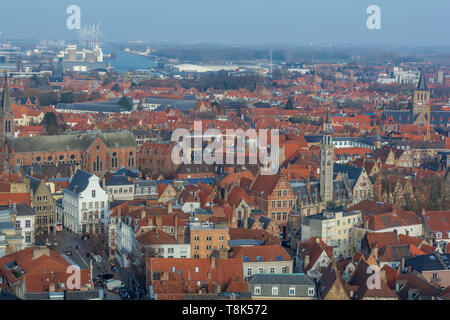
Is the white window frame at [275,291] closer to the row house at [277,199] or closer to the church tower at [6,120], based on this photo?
the row house at [277,199]

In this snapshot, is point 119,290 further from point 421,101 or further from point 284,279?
point 421,101

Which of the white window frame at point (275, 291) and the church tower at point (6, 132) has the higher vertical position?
the church tower at point (6, 132)

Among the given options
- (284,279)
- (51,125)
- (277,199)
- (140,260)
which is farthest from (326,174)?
(51,125)

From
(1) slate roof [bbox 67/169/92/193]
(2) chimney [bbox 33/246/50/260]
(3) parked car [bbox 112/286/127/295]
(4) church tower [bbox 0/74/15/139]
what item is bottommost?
(3) parked car [bbox 112/286/127/295]

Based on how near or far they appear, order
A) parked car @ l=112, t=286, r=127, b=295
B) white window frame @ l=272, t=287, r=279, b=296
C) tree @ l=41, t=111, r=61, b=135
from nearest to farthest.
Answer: white window frame @ l=272, t=287, r=279, b=296 → parked car @ l=112, t=286, r=127, b=295 → tree @ l=41, t=111, r=61, b=135

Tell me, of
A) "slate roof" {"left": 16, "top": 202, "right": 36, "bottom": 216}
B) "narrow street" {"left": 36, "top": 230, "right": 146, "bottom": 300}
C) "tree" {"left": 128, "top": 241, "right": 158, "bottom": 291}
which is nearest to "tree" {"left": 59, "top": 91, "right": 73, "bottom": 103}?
"narrow street" {"left": 36, "top": 230, "right": 146, "bottom": 300}

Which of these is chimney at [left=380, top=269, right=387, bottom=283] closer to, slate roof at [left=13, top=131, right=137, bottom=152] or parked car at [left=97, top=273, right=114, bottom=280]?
parked car at [left=97, top=273, right=114, bottom=280]

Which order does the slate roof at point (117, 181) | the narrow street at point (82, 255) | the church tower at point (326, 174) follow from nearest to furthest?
the narrow street at point (82, 255) < the church tower at point (326, 174) < the slate roof at point (117, 181)

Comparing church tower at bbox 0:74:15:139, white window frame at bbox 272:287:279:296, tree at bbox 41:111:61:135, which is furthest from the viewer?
tree at bbox 41:111:61:135

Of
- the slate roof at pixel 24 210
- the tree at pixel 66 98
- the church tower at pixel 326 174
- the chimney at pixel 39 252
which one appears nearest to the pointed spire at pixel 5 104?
the slate roof at pixel 24 210
